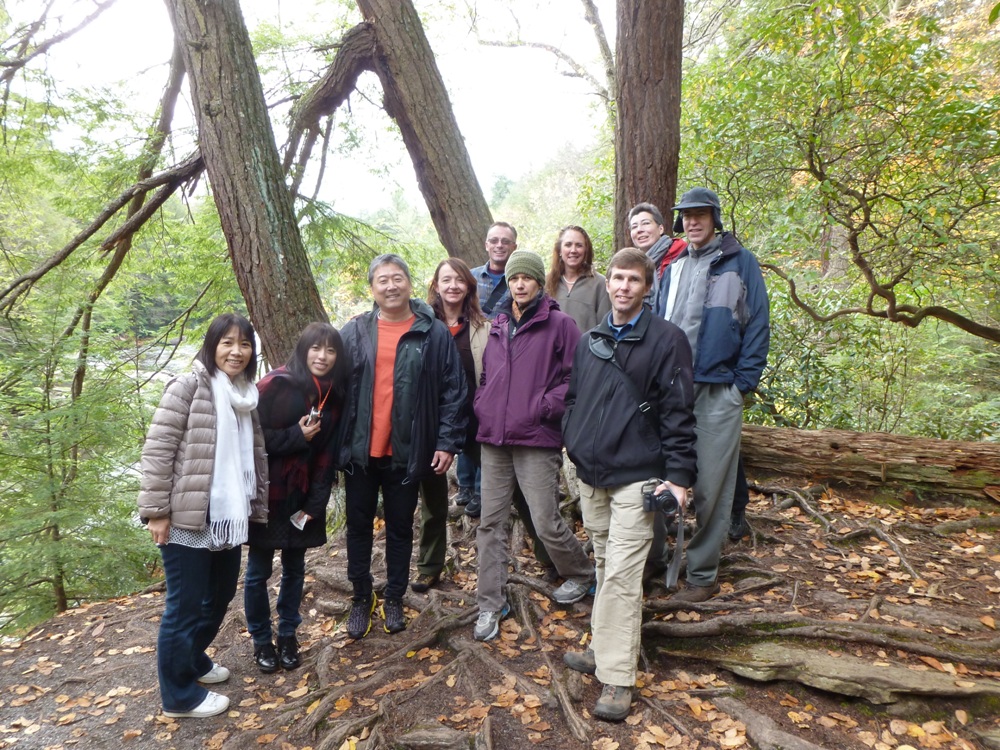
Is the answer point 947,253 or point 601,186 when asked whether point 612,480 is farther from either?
point 601,186

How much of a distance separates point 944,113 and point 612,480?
17.3 ft

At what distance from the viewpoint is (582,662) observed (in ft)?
10.1

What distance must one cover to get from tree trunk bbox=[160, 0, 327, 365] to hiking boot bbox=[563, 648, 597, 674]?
3263 mm

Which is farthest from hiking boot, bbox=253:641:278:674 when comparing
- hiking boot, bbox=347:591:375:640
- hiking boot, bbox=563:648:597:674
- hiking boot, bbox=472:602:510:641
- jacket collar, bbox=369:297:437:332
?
jacket collar, bbox=369:297:437:332

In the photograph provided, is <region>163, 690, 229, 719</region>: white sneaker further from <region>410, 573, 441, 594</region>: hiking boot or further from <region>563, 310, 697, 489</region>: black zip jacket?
<region>563, 310, 697, 489</region>: black zip jacket

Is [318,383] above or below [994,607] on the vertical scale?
above

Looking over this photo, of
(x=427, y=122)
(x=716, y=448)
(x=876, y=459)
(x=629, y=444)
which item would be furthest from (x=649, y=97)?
(x=876, y=459)

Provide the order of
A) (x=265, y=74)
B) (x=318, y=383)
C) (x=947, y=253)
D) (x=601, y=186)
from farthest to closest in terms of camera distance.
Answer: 1. (x=601, y=186)
2. (x=265, y=74)
3. (x=947, y=253)
4. (x=318, y=383)

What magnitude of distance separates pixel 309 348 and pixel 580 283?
1991 mm

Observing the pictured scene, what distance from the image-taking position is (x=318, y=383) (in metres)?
3.21

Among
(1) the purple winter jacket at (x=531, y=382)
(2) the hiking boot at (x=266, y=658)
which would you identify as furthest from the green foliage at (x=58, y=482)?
(1) the purple winter jacket at (x=531, y=382)

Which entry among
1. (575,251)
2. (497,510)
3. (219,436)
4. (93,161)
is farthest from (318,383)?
(93,161)

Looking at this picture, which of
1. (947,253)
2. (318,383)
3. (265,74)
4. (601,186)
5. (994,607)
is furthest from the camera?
(601,186)

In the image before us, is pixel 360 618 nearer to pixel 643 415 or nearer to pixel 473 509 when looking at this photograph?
pixel 473 509
